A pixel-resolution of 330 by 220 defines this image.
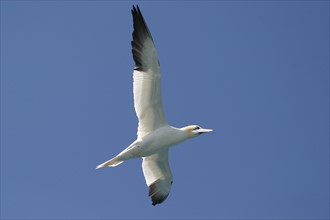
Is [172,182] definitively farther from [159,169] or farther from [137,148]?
[137,148]

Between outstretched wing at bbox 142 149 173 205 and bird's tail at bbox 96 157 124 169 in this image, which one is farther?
outstretched wing at bbox 142 149 173 205

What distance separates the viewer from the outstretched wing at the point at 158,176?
19250 millimetres

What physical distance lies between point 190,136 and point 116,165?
2293mm

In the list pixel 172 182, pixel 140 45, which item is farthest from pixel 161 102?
pixel 172 182

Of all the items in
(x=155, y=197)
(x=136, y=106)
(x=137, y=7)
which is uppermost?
(x=137, y=7)

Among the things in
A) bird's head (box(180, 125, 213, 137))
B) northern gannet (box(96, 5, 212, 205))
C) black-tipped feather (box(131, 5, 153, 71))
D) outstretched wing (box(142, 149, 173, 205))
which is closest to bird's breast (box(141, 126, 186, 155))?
northern gannet (box(96, 5, 212, 205))

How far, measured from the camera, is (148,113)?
1761 cm

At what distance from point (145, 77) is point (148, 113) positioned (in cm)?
121

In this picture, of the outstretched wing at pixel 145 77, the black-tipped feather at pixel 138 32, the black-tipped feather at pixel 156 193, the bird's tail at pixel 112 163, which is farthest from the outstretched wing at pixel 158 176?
the black-tipped feather at pixel 138 32

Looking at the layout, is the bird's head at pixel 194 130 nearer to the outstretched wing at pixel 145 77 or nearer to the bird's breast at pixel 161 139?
the bird's breast at pixel 161 139

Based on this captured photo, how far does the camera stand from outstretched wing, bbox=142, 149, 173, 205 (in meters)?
19.2

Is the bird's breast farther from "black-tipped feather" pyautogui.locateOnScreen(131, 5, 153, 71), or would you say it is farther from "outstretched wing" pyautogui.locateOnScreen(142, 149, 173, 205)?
"black-tipped feather" pyautogui.locateOnScreen(131, 5, 153, 71)

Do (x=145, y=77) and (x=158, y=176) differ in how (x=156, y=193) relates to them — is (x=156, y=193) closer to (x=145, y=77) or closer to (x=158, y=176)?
(x=158, y=176)

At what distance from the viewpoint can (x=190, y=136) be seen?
18.0 metres
